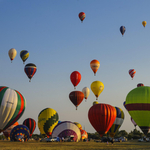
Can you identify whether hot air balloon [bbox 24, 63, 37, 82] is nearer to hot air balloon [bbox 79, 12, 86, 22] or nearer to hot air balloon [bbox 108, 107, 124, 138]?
hot air balloon [bbox 79, 12, 86, 22]

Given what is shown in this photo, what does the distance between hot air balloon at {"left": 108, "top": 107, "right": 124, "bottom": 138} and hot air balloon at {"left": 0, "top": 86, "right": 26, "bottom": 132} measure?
834 inches

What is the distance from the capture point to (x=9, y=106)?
108ft

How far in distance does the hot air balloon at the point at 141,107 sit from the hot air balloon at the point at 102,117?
350 centimetres

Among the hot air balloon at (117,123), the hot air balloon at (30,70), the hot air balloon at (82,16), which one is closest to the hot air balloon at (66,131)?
the hot air balloon at (30,70)

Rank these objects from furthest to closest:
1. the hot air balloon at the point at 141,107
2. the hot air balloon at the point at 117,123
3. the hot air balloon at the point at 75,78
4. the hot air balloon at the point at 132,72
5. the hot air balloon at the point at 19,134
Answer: the hot air balloon at the point at 132,72
the hot air balloon at the point at 75,78
the hot air balloon at the point at 117,123
the hot air balloon at the point at 141,107
the hot air balloon at the point at 19,134

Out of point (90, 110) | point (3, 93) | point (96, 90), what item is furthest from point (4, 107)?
point (96, 90)

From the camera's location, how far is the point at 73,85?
51.9m

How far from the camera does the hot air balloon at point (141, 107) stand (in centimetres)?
4166

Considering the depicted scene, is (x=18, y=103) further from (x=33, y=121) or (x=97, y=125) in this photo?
(x=33, y=121)

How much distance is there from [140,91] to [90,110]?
864 cm

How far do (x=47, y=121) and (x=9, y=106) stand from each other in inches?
738

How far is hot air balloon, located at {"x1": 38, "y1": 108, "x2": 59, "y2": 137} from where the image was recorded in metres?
50.6

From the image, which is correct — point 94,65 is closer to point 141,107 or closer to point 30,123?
point 141,107

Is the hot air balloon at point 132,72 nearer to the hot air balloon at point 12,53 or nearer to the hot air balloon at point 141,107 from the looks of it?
the hot air balloon at point 141,107
